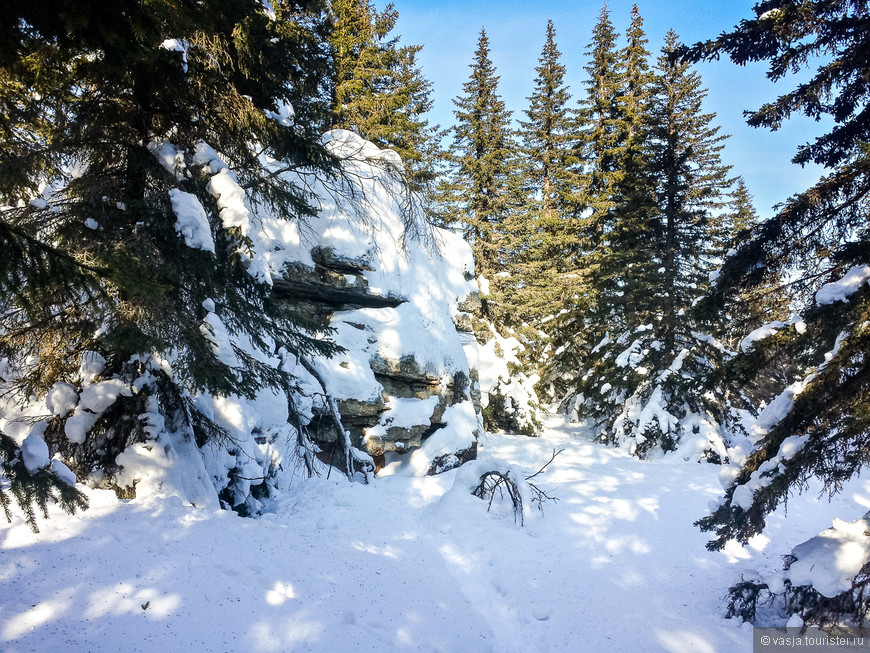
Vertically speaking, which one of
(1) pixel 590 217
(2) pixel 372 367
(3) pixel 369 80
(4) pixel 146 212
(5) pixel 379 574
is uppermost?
(3) pixel 369 80

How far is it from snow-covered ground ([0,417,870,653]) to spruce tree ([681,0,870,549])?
1.70m

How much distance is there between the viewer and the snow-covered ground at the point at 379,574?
10.9 feet

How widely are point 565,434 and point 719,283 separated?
13510 millimetres

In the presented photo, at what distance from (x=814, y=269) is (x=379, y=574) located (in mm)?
6428

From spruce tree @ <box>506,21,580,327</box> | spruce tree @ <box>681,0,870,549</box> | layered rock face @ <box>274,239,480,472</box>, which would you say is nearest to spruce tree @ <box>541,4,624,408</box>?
spruce tree @ <box>506,21,580,327</box>

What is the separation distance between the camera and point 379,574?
5.28m

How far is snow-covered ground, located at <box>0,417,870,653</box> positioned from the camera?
3330 millimetres

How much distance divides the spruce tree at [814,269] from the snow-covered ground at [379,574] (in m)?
1.70

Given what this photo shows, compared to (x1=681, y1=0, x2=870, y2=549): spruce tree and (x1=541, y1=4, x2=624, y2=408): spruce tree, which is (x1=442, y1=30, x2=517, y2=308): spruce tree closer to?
(x1=541, y1=4, x2=624, y2=408): spruce tree

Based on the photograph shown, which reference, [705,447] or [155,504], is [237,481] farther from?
[705,447]

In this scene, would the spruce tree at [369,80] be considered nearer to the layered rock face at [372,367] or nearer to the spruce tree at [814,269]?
the layered rock face at [372,367]

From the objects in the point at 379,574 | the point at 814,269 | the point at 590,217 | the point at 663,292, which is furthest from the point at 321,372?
the point at 590,217

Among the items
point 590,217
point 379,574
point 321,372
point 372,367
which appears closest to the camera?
point 379,574

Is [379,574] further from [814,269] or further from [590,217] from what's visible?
[590,217]
